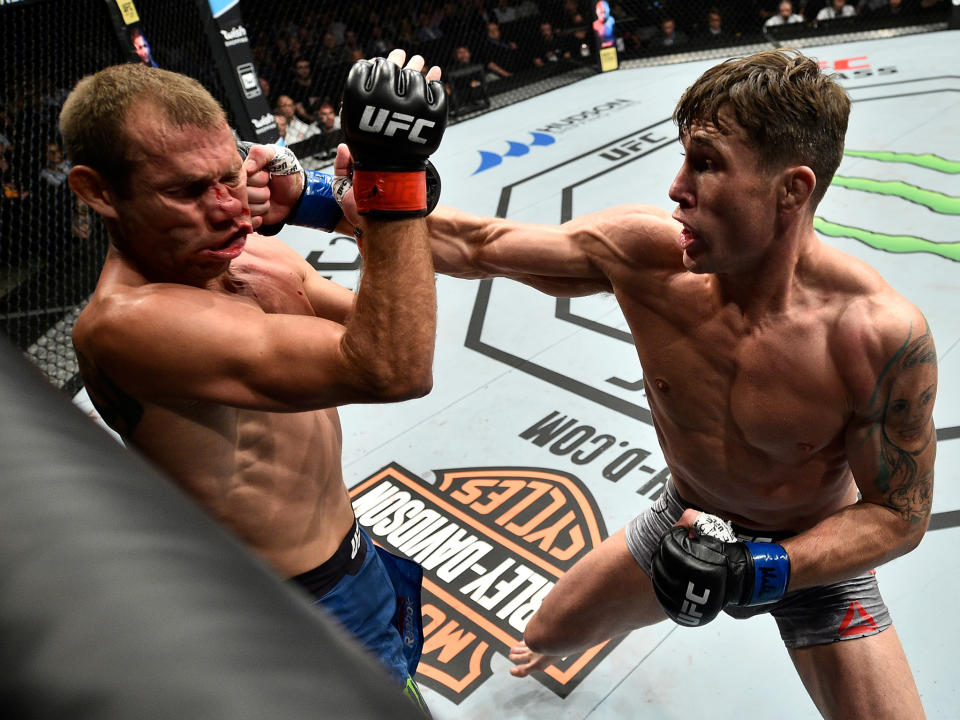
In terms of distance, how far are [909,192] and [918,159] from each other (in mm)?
635

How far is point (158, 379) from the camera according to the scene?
4.47ft

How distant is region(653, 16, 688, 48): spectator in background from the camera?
34.2 ft

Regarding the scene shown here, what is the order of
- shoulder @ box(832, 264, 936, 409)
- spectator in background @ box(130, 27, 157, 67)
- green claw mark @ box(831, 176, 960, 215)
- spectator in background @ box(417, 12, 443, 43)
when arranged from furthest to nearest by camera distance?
spectator in background @ box(417, 12, 443, 43) → spectator in background @ box(130, 27, 157, 67) → green claw mark @ box(831, 176, 960, 215) → shoulder @ box(832, 264, 936, 409)

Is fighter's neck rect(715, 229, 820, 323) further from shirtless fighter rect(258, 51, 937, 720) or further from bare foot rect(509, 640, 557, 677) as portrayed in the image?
bare foot rect(509, 640, 557, 677)

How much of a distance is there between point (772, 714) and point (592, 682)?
0.52 m

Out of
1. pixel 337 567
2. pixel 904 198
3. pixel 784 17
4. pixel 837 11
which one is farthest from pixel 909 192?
pixel 784 17

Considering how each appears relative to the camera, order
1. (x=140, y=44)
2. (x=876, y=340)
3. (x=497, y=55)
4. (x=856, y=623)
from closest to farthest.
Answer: (x=876, y=340)
(x=856, y=623)
(x=140, y=44)
(x=497, y=55)

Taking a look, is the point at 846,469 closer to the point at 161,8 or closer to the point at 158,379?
the point at 158,379

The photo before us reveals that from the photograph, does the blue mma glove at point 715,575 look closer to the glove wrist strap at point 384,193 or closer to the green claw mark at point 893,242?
the glove wrist strap at point 384,193

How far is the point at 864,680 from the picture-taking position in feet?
5.73

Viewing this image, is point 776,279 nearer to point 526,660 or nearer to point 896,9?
point 526,660

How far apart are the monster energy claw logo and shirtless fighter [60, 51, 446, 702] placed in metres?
3.98

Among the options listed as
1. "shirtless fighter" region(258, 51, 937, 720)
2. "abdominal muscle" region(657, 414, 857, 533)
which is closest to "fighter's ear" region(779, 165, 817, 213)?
"shirtless fighter" region(258, 51, 937, 720)

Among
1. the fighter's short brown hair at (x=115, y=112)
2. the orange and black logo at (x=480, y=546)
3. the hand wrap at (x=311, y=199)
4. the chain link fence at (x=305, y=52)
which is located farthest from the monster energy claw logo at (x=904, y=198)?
the chain link fence at (x=305, y=52)
